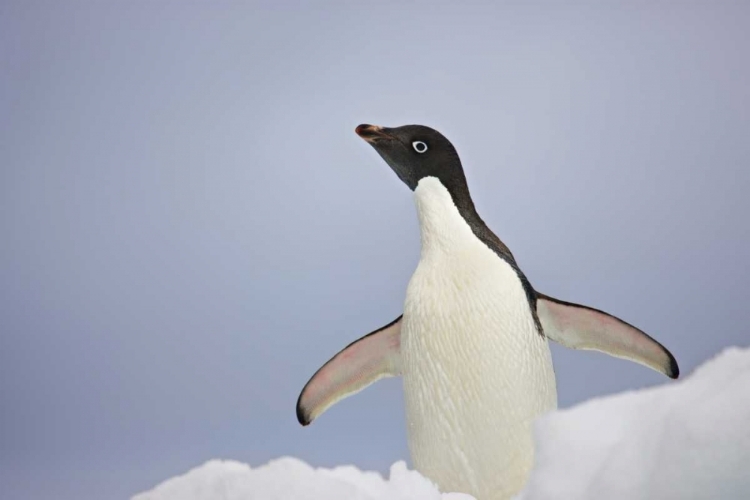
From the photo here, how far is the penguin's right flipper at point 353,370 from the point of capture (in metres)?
2.44

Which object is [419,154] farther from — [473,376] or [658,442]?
[658,442]

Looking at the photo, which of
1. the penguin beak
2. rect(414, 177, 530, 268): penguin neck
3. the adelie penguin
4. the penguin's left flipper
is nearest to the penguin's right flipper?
the adelie penguin

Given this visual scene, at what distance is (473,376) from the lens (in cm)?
198

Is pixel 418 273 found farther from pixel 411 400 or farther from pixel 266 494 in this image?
pixel 266 494

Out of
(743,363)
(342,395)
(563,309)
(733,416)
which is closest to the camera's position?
(733,416)

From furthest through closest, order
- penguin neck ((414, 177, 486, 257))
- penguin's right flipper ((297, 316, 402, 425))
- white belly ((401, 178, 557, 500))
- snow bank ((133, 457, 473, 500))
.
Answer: penguin's right flipper ((297, 316, 402, 425)), penguin neck ((414, 177, 486, 257)), white belly ((401, 178, 557, 500)), snow bank ((133, 457, 473, 500))

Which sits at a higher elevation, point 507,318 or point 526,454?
point 507,318

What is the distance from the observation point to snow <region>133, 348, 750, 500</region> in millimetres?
630

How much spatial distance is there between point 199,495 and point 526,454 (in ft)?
3.82

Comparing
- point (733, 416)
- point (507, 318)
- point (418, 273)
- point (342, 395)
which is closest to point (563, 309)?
point (507, 318)

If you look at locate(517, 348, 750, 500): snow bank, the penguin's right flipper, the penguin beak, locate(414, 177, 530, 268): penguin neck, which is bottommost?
locate(517, 348, 750, 500): snow bank

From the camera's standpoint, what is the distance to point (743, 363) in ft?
2.50

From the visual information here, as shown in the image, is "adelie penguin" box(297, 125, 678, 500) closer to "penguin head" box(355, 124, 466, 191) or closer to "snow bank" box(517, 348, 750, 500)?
"penguin head" box(355, 124, 466, 191)

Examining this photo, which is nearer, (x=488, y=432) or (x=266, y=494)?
(x=266, y=494)
